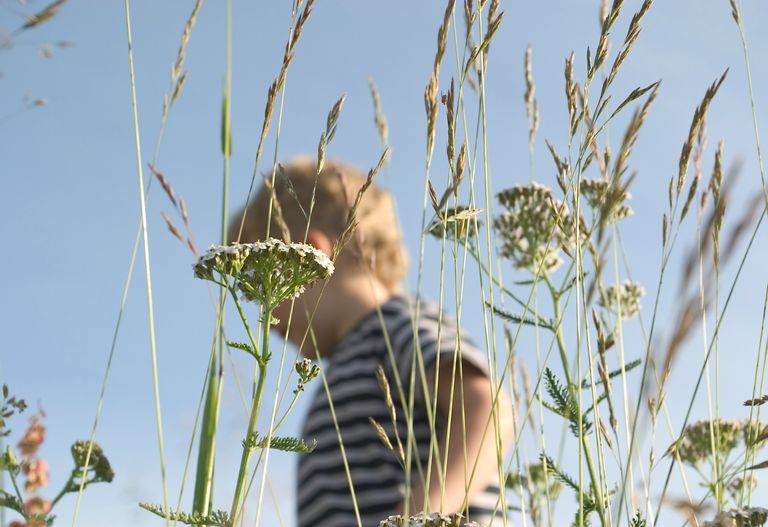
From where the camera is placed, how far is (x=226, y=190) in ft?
4.42

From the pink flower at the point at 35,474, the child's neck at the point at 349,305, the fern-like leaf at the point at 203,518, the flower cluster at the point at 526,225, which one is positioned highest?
the child's neck at the point at 349,305

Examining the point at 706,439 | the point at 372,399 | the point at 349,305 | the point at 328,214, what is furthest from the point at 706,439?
the point at 328,214

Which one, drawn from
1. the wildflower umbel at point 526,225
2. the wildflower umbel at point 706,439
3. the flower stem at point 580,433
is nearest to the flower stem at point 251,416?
the flower stem at point 580,433

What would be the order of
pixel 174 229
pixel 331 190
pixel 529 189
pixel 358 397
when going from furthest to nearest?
pixel 331 190
pixel 358 397
pixel 529 189
pixel 174 229

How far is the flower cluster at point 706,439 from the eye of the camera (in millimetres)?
2576

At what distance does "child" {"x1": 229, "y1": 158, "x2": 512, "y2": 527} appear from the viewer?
235 cm

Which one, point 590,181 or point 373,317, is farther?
point 373,317

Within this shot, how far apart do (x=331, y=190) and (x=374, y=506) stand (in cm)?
140

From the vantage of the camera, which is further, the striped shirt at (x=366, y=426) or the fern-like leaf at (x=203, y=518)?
the striped shirt at (x=366, y=426)

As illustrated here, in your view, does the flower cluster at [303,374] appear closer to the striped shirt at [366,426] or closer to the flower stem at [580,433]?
the flower stem at [580,433]

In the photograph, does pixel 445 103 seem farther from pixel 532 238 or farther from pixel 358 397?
pixel 358 397

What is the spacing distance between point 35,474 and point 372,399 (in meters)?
1.77

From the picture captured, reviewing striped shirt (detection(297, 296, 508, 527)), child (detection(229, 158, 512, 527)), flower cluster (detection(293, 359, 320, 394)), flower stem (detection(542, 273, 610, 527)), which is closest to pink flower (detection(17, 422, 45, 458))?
flower cluster (detection(293, 359, 320, 394))

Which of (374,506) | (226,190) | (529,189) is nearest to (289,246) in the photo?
(226,190)
